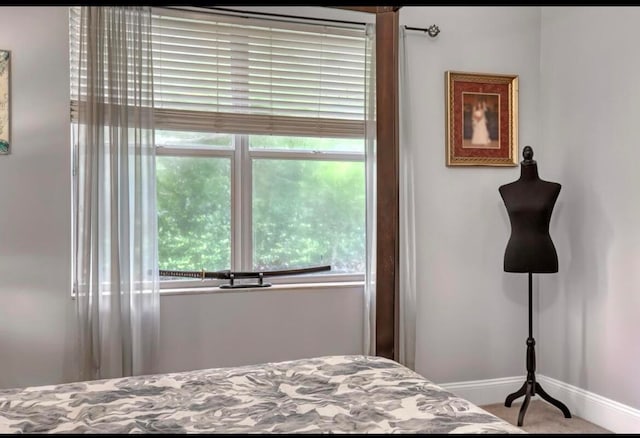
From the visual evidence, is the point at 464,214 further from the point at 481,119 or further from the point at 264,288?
the point at 264,288

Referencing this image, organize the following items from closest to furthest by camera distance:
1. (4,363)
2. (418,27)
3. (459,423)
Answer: (459,423) → (4,363) → (418,27)

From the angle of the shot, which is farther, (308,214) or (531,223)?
(308,214)

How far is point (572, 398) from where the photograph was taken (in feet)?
10.5

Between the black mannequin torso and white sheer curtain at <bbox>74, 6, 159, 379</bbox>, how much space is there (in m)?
1.90

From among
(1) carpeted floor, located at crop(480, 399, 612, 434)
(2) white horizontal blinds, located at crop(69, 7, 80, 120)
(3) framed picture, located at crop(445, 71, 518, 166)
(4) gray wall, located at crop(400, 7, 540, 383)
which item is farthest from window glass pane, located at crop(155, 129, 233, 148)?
(1) carpeted floor, located at crop(480, 399, 612, 434)

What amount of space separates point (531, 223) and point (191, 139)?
6.13 ft

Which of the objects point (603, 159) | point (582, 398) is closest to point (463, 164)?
point (603, 159)

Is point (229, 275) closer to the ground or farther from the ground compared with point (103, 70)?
closer to the ground

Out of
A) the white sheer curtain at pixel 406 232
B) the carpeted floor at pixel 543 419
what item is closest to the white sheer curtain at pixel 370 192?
the white sheer curtain at pixel 406 232

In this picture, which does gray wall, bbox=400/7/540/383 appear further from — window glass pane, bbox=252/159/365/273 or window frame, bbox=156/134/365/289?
window frame, bbox=156/134/365/289

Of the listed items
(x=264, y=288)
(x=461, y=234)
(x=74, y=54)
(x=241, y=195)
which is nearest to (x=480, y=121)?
(x=461, y=234)

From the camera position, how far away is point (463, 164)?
129 inches

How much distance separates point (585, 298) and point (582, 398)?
0.57m

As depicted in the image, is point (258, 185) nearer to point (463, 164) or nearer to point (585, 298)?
point (463, 164)
